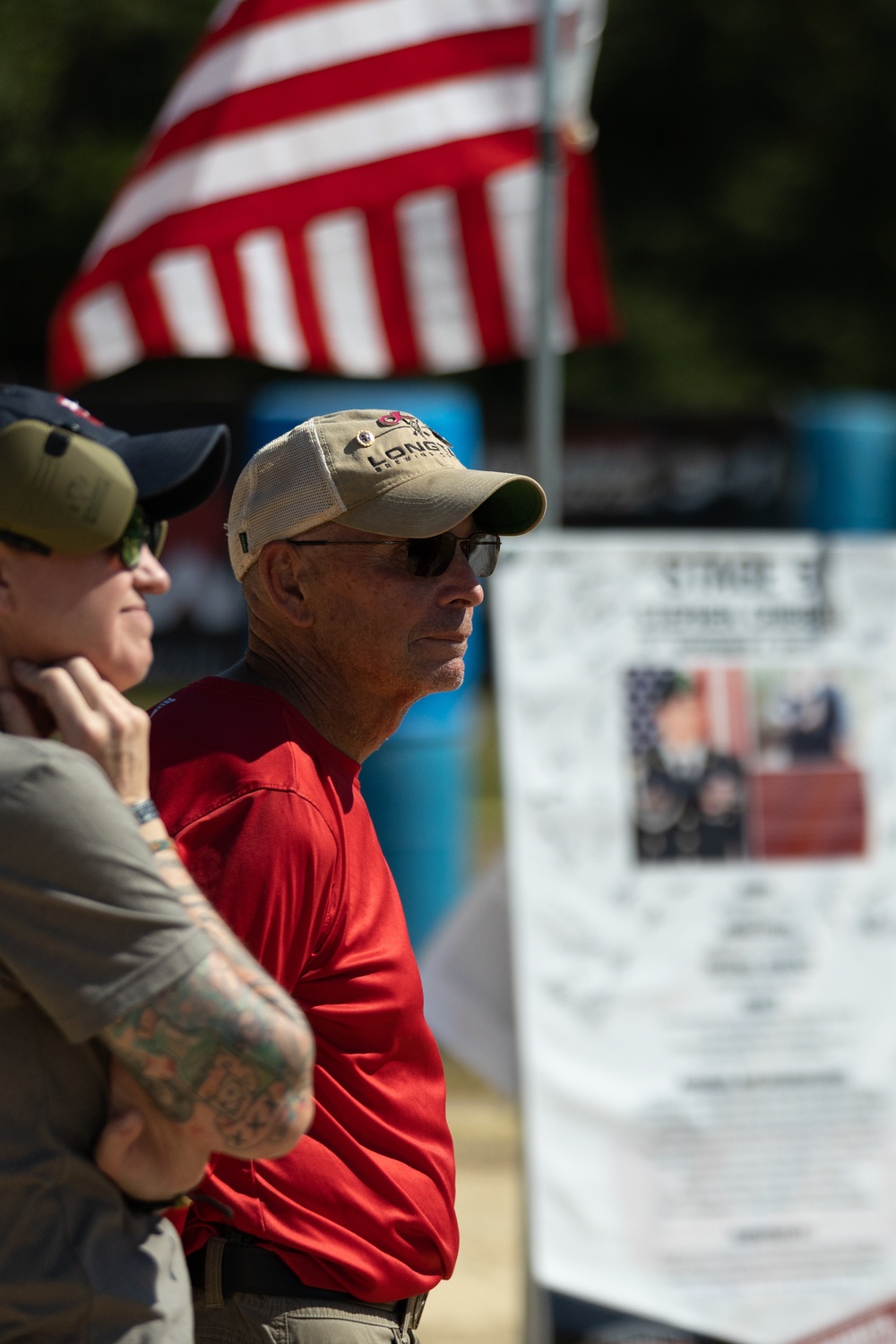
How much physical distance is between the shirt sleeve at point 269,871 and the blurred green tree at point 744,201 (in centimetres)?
2302

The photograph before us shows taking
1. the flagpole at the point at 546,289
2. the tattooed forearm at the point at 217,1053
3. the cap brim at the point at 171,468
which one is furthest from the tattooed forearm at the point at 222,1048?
the flagpole at the point at 546,289

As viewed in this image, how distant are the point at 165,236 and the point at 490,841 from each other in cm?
764

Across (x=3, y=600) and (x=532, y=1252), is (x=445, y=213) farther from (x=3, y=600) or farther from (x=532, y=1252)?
(x=3, y=600)

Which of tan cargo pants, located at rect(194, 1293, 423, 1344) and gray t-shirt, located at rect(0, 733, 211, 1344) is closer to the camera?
gray t-shirt, located at rect(0, 733, 211, 1344)

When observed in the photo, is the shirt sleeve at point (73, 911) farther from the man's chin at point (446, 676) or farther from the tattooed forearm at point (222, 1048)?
the man's chin at point (446, 676)

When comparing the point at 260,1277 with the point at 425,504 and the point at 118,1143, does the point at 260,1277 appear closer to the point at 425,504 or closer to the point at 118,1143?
the point at 118,1143

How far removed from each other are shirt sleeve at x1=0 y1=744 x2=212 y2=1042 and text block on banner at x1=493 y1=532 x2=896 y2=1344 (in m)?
2.53

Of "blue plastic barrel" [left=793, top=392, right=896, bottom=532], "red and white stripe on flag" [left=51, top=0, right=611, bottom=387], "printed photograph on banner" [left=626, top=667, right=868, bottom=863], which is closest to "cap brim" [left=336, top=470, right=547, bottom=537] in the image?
"printed photograph on banner" [left=626, top=667, right=868, bottom=863]

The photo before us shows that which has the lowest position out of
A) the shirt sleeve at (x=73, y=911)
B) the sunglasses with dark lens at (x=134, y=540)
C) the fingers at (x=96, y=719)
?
the shirt sleeve at (x=73, y=911)

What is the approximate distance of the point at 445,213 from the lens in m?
4.80

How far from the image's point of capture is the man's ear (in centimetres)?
200

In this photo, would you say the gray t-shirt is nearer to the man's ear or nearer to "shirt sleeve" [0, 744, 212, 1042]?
"shirt sleeve" [0, 744, 212, 1042]

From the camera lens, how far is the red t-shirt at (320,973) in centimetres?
175

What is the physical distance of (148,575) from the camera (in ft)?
5.29
